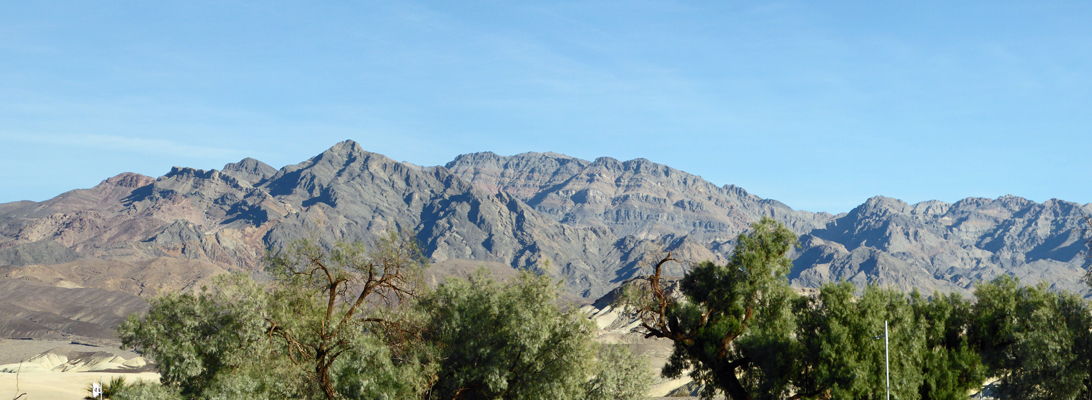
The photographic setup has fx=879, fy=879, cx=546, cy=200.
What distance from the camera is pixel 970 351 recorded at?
39812mm

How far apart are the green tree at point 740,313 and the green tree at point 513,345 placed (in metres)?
3.58

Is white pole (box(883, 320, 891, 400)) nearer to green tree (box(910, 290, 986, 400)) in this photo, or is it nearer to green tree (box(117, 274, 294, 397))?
green tree (box(910, 290, 986, 400))

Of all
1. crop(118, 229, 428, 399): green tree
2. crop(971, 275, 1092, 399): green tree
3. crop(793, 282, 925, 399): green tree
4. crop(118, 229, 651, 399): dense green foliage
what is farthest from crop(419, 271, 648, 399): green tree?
crop(971, 275, 1092, 399): green tree

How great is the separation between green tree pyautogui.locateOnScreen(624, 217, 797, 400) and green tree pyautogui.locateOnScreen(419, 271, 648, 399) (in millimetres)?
3581

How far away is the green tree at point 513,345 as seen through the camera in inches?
1468

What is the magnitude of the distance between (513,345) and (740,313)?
10.6 m

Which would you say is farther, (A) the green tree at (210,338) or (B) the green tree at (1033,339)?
(B) the green tree at (1033,339)

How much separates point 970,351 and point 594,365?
55.9 feet

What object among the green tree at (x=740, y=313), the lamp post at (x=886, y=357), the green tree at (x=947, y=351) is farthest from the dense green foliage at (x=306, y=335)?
the green tree at (x=947, y=351)

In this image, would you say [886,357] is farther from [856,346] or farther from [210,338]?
[210,338]

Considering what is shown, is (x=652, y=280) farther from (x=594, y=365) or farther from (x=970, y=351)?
(x=970, y=351)

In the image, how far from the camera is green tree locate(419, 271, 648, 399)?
37.3 metres

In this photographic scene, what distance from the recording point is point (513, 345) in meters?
37.8

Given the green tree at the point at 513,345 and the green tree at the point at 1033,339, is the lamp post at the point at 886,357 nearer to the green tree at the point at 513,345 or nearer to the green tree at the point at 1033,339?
the green tree at the point at 1033,339
